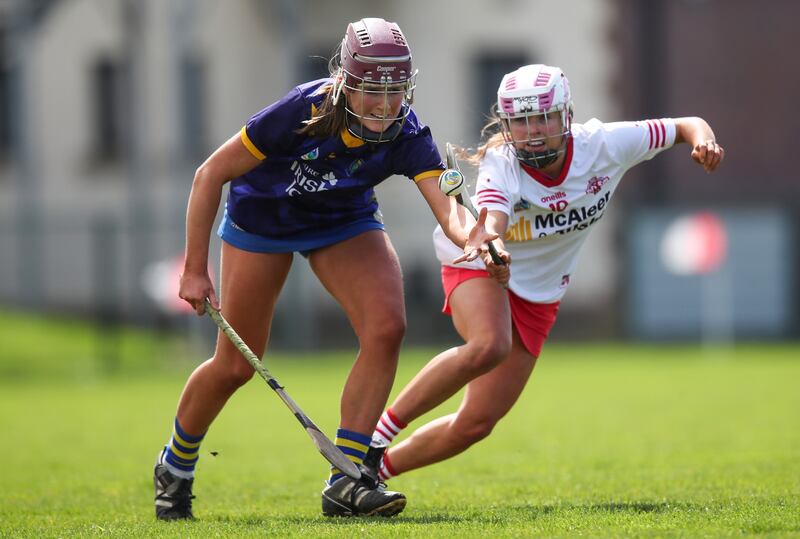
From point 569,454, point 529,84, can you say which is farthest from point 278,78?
point 529,84

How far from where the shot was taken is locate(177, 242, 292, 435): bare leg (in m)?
6.13

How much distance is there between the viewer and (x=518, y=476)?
7.54 m

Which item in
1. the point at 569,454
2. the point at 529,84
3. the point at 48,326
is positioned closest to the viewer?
the point at 529,84

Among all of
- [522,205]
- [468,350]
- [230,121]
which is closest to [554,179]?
[522,205]

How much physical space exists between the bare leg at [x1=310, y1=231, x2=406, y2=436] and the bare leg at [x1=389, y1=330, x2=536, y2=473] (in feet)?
1.53

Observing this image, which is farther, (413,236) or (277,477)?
(413,236)

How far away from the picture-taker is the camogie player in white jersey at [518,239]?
5988 mm

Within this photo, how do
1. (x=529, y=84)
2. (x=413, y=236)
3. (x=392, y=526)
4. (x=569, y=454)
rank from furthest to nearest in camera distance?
(x=413, y=236) → (x=569, y=454) → (x=529, y=84) → (x=392, y=526)

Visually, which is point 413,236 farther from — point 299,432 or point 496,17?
point 299,432

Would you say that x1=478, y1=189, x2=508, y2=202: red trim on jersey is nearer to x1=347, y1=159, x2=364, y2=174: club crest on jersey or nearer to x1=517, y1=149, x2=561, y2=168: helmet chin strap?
x1=517, y1=149, x2=561, y2=168: helmet chin strap

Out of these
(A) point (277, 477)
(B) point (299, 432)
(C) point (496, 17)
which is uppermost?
(C) point (496, 17)

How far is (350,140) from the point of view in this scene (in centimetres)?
579

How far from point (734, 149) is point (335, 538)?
25.6 m

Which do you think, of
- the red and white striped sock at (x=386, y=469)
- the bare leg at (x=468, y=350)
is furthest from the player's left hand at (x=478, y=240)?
the red and white striped sock at (x=386, y=469)
